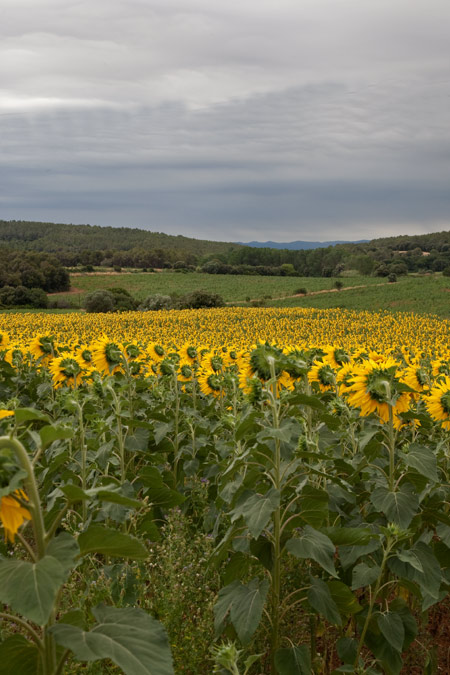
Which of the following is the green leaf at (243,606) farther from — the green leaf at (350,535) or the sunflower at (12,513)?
the sunflower at (12,513)

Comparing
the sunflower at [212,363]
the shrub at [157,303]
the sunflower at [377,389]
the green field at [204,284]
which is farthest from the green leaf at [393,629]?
the green field at [204,284]

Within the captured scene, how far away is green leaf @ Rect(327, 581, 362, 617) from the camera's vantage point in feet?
11.6

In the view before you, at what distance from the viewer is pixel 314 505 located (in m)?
3.46

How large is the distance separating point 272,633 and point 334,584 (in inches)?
19.1

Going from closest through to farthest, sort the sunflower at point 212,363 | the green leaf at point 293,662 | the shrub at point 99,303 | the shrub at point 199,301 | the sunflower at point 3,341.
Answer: the green leaf at point 293,662, the sunflower at point 212,363, the sunflower at point 3,341, the shrub at point 199,301, the shrub at point 99,303

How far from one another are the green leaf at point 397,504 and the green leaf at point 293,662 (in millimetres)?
939

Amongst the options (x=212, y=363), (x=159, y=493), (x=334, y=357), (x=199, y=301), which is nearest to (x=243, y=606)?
(x=159, y=493)

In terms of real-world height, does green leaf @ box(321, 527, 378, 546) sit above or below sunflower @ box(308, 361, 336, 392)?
below

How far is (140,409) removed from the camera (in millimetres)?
6949

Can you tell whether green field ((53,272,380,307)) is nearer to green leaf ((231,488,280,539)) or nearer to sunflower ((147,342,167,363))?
sunflower ((147,342,167,363))

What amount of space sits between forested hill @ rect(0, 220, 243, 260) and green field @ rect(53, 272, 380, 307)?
6360 cm

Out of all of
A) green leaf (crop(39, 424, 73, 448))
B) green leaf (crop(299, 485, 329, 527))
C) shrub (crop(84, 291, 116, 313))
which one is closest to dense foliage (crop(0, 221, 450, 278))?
shrub (crop(84, 291, 116, 313))

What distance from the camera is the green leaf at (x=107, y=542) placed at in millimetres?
2119

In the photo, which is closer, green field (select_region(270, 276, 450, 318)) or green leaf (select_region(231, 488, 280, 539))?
green leaf (select_region(231, 488, 280, 539))
